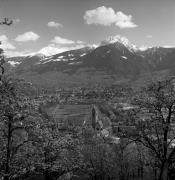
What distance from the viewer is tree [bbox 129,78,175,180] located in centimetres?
2509

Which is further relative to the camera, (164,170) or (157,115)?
(157,115)

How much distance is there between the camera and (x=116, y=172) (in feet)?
266

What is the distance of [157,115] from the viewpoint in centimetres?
2669

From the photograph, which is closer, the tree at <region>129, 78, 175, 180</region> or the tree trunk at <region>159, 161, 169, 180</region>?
the tree trunk at <region>159, 161, 169, 180</region>

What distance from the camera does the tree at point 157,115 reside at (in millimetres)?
25094

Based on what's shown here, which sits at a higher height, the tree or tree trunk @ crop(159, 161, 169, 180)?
the tree

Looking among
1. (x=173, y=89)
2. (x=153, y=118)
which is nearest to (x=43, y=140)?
(x=153, y=118)

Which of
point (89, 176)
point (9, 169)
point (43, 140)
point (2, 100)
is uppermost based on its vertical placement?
point (2, 100)

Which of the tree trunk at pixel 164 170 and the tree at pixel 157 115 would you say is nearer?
the tree trunk at pixel 164 170

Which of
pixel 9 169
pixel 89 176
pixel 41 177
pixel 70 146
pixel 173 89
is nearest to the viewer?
pixel 173 89

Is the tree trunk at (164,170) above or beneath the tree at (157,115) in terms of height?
beneath

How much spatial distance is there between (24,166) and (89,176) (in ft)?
183

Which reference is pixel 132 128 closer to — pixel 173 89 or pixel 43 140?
pixel 173 89

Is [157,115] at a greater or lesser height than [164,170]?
greater
